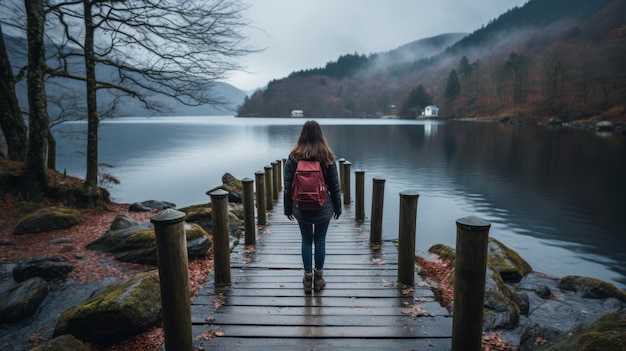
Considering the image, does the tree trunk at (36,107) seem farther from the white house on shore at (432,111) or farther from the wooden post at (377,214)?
the white house on shore at (432,111)

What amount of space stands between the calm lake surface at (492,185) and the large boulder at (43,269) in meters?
9.18

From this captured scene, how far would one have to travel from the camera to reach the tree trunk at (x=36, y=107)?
948 cm

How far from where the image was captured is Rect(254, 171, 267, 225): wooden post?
8.87 metres

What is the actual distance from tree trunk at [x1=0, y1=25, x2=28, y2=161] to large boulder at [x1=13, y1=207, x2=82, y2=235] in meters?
4.61

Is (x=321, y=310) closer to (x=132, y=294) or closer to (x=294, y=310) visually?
(x=294, y=310)

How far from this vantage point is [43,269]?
6168mm

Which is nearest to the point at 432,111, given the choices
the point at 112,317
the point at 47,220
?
the point at 47,220

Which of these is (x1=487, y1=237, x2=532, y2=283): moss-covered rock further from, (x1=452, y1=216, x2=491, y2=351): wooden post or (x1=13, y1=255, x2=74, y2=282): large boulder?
(x1=13, y1=255, x2=74, y2=282): large boulder

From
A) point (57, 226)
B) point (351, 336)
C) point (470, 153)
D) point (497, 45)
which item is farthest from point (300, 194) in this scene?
point (497, 45)

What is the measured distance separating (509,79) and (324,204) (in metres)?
103

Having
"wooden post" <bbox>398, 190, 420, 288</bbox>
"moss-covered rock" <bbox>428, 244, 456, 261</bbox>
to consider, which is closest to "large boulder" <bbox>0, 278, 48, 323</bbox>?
"wooden post" <bbox>398, 190, 420, 288</bbox>

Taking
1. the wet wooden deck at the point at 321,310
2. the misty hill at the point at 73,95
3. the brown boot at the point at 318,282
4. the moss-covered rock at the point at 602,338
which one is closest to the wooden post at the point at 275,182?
the misty hill at the point at 73,95

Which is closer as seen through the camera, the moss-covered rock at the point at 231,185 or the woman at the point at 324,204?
the woman at the point at 324,204

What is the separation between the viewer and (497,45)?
170625 millimetres
